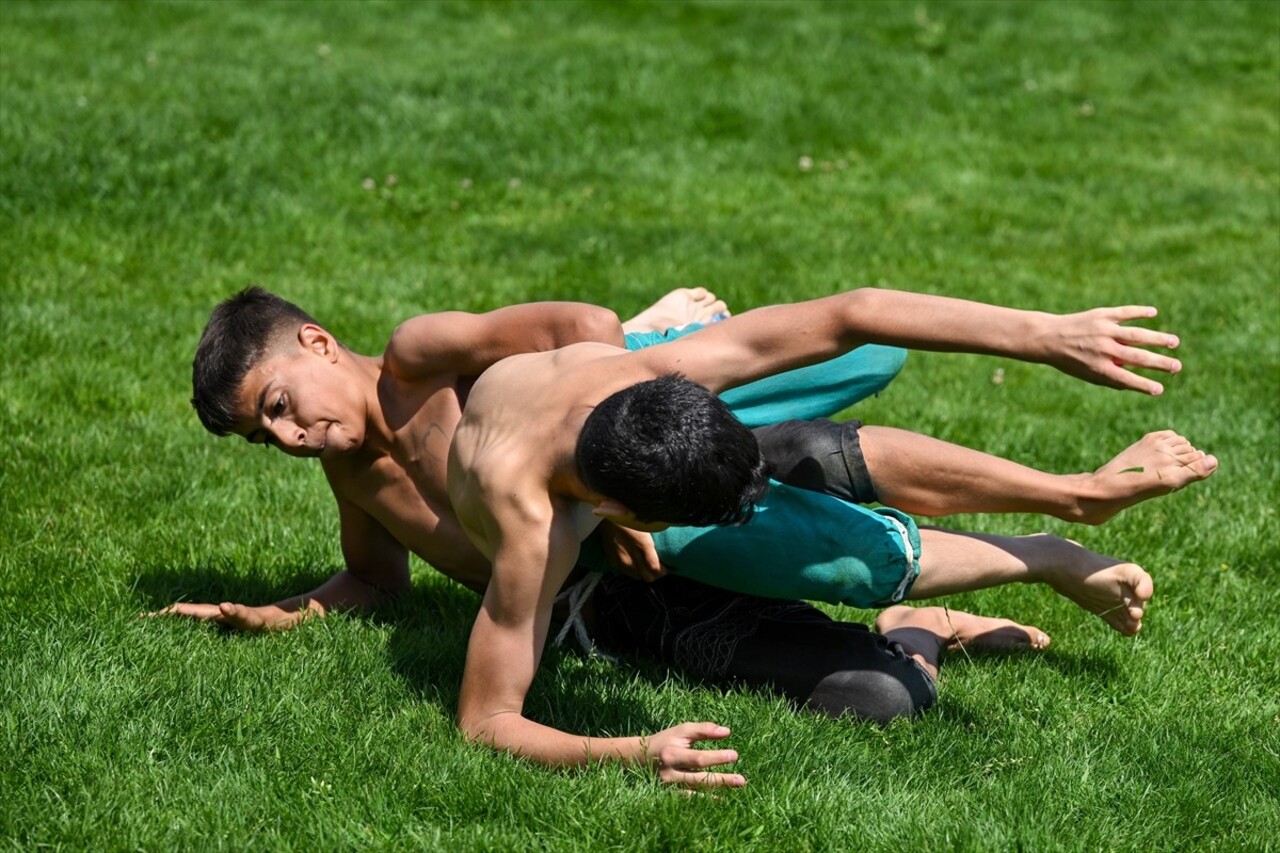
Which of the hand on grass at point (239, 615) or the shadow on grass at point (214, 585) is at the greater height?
the hand on grass at point (239, 615)

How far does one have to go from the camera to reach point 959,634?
432cm

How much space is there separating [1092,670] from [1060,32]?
849cm

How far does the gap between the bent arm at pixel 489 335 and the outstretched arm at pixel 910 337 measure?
43cm

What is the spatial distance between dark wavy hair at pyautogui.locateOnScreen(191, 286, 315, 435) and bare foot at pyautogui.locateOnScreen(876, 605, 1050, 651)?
1.98 meters

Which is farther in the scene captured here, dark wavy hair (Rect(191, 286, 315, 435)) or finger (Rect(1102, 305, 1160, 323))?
dark wavy hair (Rect(191, 286, 315, 435))

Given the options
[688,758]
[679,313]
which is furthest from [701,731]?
[679,313]

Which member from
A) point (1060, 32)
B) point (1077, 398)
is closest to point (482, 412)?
point (1077, 398)

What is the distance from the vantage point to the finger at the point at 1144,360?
3.09 m

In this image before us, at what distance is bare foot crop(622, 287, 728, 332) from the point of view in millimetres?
4734

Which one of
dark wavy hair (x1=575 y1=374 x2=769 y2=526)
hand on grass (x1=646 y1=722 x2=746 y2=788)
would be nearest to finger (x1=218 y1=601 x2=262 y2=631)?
dark wavy hair (x1=575 y1=374 x2=769 y2=526)

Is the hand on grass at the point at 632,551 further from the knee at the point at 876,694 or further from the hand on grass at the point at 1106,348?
the hand on grass at the point at 1106,348

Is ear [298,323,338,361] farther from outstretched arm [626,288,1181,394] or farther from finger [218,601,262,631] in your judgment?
outstretched arm [626,288,1181,394]

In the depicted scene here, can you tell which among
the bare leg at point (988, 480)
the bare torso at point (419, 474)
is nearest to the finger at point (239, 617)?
the bare torso at point (419, 474)

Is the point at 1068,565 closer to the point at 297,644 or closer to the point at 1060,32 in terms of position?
the point at 297,644
